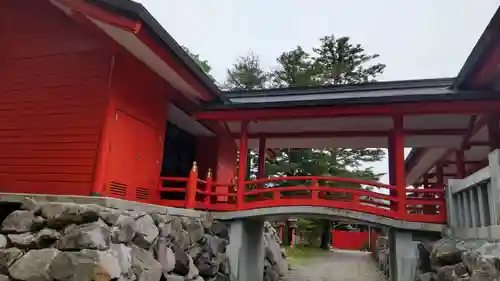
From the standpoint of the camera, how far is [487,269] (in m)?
3.36

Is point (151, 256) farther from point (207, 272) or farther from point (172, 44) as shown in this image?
point (172, 44)

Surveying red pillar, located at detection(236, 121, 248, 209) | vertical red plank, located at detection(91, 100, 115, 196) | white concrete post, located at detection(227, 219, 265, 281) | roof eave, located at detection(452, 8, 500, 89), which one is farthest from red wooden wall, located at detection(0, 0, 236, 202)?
roof eave, located at detection(452, 8, 500, 89)

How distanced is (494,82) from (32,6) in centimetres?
773

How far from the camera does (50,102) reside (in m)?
5.79

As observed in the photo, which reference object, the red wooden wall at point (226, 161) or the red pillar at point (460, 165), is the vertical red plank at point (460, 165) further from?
the red wooden wall at point (226, 161)

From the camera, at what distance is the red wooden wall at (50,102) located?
17.8 ft

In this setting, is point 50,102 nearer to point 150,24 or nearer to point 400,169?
point 150,24

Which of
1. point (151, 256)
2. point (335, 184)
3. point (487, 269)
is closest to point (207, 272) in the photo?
point (151, 256)

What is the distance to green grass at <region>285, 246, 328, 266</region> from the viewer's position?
57.3 feet

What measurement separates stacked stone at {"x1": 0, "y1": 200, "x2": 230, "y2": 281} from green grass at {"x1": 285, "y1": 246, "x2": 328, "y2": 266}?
12745 mm

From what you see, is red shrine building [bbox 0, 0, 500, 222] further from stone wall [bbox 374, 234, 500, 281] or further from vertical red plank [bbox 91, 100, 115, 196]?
stone wall [bbox 374, 234, 500, 281]

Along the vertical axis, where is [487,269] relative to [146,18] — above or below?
below

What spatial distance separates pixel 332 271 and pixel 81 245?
1211 centimetres

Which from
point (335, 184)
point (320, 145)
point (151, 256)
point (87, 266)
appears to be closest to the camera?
point (87, 266)
